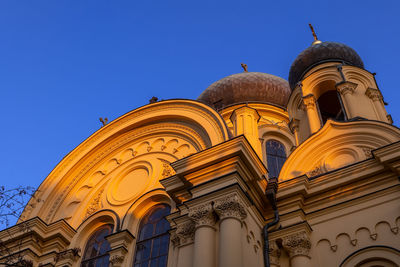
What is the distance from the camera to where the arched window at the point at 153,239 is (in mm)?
11555

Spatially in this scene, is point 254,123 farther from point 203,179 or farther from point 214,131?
point 203,179

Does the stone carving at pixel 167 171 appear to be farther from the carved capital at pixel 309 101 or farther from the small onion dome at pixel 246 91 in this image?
the small onion dome at pixel 246 91

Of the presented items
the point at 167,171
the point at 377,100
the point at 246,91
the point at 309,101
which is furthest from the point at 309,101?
the point at 246,91

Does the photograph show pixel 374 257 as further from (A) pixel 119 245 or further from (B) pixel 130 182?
Answer: (B) pixel 130 182

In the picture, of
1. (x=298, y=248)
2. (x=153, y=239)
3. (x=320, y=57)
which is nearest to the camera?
(x=298, y=248)

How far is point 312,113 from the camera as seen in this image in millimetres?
14938

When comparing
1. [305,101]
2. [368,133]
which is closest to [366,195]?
[368,133]

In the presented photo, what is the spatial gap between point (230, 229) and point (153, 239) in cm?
321

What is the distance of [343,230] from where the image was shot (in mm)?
10453

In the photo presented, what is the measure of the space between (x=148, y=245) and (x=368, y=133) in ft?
21.0

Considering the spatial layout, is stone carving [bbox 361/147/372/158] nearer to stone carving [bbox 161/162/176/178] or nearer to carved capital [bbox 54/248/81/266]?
stone carving [bbox 161/162/176/178]

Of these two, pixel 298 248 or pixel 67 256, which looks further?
pixel 67 256

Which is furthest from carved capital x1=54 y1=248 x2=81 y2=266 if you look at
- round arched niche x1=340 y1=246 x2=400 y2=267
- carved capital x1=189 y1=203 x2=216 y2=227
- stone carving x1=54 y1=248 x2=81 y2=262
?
round arched niche x1=340 y1=246 x2=400 y2=267

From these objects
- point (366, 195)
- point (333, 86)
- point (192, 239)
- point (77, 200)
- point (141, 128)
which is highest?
point (333, 86)
